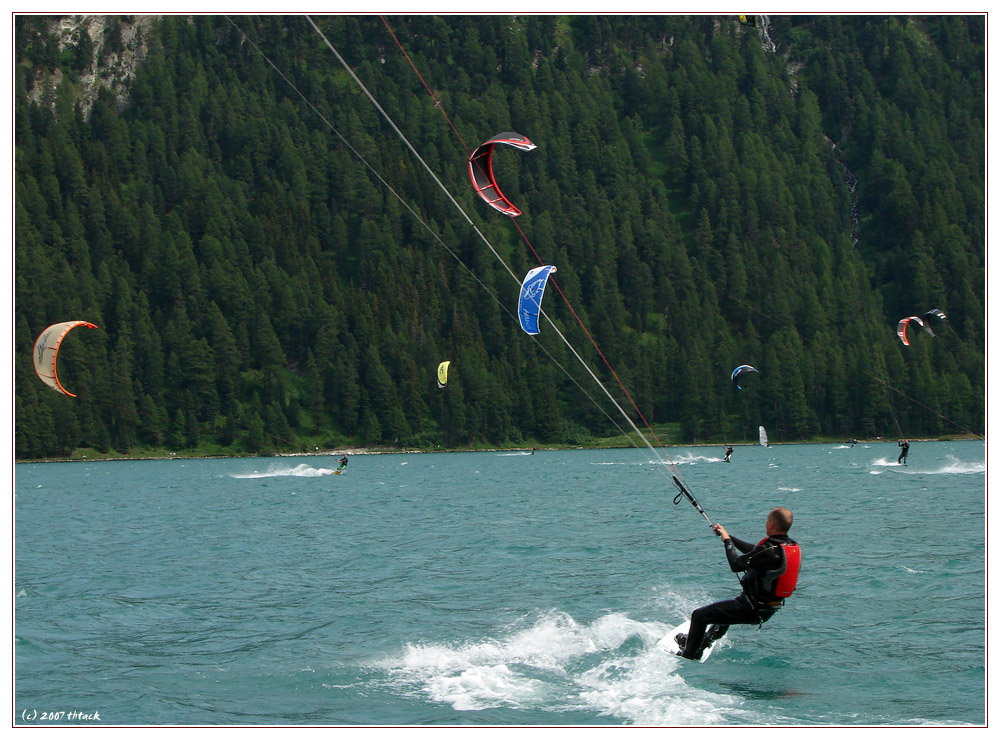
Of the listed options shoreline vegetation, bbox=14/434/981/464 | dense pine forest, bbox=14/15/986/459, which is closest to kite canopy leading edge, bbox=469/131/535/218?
dense pine forest, bbox=14/15/986/459

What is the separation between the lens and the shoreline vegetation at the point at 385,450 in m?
106

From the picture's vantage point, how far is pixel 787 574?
11.5 m

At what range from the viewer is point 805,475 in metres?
53.6

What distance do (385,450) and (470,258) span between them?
165ft

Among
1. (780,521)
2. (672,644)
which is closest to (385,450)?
(672,644)

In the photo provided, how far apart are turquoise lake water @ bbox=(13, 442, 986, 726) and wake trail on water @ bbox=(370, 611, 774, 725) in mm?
47

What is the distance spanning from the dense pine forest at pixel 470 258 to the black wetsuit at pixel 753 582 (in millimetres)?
86777

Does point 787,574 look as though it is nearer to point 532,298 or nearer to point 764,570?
point 764,570

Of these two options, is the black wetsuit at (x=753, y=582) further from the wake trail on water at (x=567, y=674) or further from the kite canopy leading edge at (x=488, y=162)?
the kite canopy leading edge at (x=488, y=162)

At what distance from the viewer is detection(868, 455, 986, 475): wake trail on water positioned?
5141 cm

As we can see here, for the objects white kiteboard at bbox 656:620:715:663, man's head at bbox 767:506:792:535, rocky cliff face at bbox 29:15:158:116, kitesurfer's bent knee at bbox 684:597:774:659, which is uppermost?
rocky cliff face at bbox 29:15:158:116

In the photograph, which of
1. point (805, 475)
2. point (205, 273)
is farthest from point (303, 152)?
point (805, 475)

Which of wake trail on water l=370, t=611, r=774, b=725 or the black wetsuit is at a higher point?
the black wetsuit

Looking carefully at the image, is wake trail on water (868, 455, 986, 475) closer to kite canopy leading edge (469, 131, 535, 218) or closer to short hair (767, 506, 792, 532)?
kite canopy leading edge (469, 131, 535, 218)
